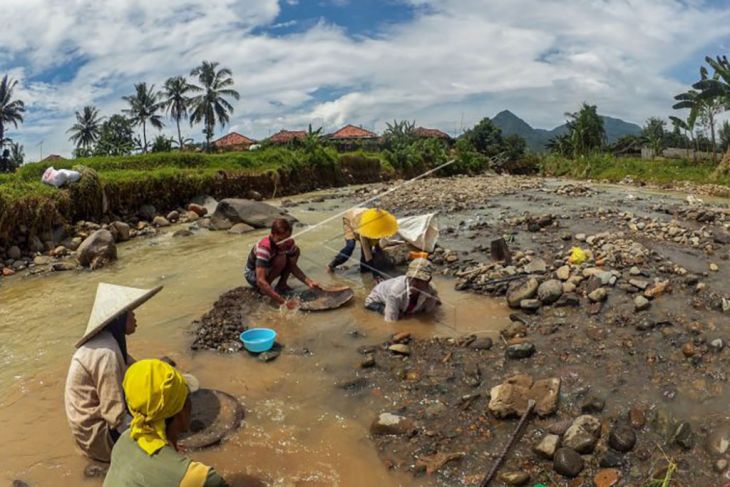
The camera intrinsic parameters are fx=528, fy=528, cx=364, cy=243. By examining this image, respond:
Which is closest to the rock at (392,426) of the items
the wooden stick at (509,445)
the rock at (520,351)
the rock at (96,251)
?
the wooden stick at (509,445)

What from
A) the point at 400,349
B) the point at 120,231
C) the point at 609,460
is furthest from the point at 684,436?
the point at 120,231

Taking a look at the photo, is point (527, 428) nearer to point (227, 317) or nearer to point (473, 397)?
point (473, 397)

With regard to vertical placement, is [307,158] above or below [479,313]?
above

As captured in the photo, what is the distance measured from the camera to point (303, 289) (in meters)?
7.65

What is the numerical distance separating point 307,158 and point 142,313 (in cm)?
1829

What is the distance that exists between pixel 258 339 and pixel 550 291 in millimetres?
3501

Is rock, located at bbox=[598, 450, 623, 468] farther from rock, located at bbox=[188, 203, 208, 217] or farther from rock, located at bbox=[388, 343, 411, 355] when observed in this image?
rock, located at bbox=[188, 203, 208, 217]

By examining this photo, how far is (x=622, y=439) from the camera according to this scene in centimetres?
375

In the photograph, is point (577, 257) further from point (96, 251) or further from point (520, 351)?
point (96, 251)

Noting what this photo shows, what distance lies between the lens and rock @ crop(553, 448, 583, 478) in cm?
352

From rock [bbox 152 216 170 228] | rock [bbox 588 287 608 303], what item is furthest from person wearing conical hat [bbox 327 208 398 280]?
rock [bbox 152 216 170 228]

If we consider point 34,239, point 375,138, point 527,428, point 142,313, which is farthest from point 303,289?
point 375,138

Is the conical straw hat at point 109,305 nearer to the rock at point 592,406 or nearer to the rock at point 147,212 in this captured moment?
the rock at point 592,406

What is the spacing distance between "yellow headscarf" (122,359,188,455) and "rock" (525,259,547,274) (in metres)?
6.06
